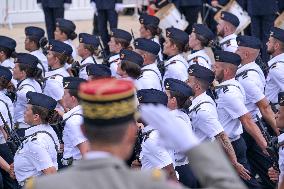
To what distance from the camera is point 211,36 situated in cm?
1002

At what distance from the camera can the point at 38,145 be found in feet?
20.2

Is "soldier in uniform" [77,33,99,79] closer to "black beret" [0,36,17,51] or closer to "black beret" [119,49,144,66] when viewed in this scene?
"black beret" [0,36,17,51]

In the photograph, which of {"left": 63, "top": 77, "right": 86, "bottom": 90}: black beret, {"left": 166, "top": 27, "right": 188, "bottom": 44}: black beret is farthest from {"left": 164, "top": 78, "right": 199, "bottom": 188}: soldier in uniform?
{"left": 166, "top": 27, "right": 188, "bottom": 44}: black beret

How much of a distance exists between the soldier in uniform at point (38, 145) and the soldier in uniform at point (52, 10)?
7.07m

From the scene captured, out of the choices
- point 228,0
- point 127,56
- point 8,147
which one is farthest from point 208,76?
point 228,0

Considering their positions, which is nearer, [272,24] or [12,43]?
[12,43]

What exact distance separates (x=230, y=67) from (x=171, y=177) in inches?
80.8

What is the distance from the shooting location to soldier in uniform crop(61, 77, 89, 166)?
650 centimetres

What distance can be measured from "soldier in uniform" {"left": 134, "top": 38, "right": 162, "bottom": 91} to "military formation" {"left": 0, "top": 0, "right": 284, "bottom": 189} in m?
0.01

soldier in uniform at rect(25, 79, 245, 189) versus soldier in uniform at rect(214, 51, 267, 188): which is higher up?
soldier in uniform at rect(25, 79, 245, 189)

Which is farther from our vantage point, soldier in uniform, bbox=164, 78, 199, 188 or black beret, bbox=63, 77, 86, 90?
black beret, bbox=63, 77, 86, 90

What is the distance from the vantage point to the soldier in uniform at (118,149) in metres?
2.64

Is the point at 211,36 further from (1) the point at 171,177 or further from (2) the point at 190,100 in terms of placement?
(1) the point at 171,177

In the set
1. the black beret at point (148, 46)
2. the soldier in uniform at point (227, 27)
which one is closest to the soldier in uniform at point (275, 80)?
the black beret at point (148, 46)
